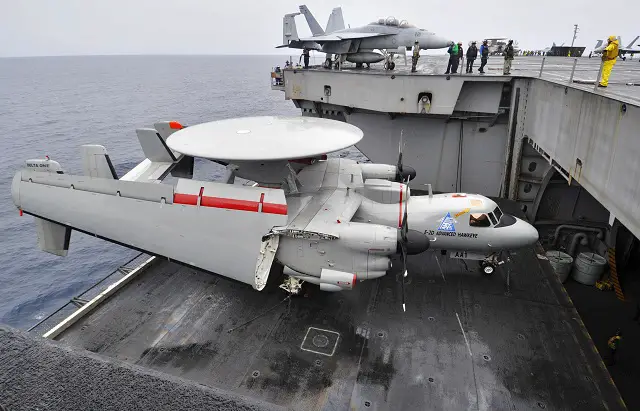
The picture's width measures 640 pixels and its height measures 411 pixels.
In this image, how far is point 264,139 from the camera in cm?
1275

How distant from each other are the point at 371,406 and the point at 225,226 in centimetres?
703

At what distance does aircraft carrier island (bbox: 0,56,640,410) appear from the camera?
33.9 ft

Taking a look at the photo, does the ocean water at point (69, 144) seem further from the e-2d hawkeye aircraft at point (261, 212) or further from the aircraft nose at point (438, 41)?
the aircraft nose at point (438, 41)

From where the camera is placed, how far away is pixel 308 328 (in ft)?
42.0

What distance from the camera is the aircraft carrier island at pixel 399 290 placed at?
10336mm

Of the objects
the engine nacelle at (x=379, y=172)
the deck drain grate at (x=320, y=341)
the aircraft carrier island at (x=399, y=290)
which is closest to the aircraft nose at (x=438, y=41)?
the aircraft carrier island at (x=399, y=290)

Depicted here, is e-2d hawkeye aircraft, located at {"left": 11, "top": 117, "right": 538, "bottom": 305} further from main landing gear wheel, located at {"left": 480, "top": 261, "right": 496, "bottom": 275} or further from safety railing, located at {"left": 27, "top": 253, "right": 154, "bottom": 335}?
safety railing, located at {"left": 27, "top": 253, "right": 154, "bottom": 335}

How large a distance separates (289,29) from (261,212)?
1854 cm

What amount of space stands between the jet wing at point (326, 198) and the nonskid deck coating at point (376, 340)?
3.28 meters

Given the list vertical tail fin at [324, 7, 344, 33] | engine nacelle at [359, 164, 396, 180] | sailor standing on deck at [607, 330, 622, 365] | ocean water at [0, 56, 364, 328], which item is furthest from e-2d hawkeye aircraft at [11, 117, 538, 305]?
vertical tail fin at [324, 7, 344, 33]

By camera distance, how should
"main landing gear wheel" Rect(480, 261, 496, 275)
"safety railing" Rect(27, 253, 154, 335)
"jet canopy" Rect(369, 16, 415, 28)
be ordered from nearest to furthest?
"safety railing" Rect(27, 253, 154, 335) < "main landing gear wheel" Rect(480, 261, 496, 275) < "jet canopy" Rect(369, 16, 415, 28)

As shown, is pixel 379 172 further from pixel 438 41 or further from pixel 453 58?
pixel 438 41

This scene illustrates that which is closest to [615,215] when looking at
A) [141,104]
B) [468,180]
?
[468,180]

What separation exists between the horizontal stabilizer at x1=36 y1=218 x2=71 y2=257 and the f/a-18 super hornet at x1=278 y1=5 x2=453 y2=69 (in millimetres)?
17888
